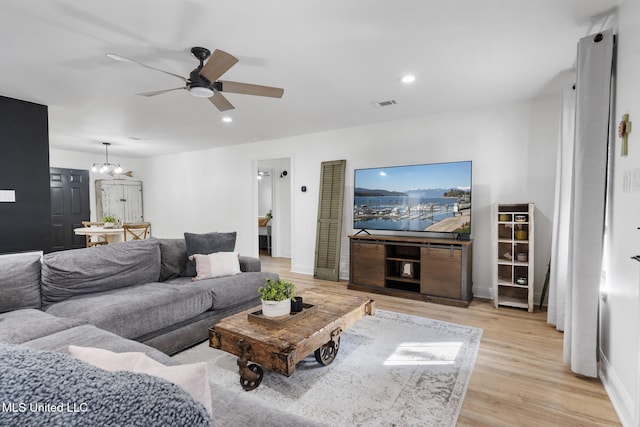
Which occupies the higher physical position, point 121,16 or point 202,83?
point 121,16

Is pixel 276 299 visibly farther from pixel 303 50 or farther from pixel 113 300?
pixel 303 50

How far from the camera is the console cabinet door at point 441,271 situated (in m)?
3.80

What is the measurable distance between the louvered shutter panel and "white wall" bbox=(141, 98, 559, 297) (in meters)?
0.15

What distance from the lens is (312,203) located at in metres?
5.57

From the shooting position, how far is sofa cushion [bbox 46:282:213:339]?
2.20m

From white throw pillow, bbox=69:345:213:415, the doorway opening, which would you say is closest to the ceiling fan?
white throw pillow, bbox=69:345:213:415

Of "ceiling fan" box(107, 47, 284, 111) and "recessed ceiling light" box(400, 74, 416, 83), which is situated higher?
"recessed ceiling light" box(400, 74, 416, 83)

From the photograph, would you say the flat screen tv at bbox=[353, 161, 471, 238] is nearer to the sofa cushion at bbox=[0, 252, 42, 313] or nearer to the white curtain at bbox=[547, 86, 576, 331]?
the white curtain at bbox=[547, 86, 576, 331]

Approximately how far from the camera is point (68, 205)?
707cm

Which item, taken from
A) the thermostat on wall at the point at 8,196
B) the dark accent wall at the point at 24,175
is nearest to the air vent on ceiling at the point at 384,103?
the dark accent wall at the point at 24,175

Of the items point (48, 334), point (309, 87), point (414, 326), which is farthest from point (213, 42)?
point (414, 326)

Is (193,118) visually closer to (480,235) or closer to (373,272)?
(373,272)

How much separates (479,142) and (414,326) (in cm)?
256

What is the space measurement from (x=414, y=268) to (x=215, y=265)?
8.67 feet
